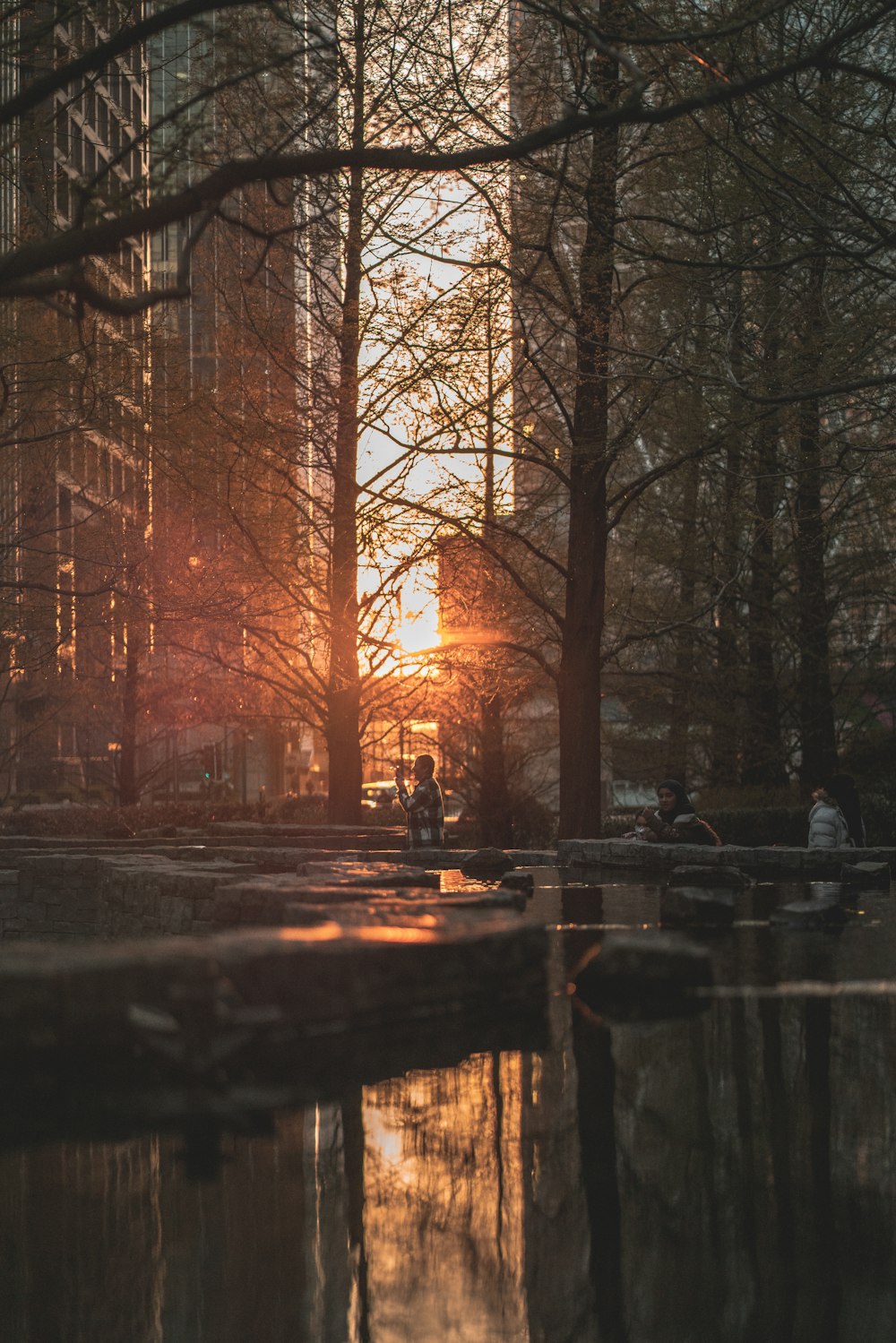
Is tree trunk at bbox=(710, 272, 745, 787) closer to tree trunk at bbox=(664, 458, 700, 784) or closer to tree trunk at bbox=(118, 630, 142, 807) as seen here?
tree trunk at bbox=(664, 458, 700, 784)

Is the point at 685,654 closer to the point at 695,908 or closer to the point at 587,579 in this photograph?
the point at 587,579

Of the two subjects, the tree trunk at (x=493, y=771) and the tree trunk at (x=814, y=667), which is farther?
the tree trunk at (x=493, y=771)

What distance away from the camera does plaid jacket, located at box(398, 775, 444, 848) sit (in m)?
15.3

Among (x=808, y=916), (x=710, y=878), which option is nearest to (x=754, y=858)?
(x=710, y=878)

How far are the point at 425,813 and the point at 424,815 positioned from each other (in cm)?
5

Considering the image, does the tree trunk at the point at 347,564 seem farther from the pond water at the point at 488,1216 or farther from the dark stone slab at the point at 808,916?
the pond water at the point at 488,1216

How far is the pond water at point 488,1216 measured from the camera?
4438mm

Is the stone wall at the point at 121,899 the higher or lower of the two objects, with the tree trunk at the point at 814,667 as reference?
lower

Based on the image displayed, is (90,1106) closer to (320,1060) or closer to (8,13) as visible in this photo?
(320,1060)

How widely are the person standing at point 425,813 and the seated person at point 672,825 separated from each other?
8.42 ft

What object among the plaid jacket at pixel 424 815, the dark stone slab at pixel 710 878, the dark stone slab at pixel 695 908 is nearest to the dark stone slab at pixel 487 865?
the dark stone slab at pixel 710 878

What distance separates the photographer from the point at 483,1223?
4.73 meters

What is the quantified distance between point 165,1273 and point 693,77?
1092cm

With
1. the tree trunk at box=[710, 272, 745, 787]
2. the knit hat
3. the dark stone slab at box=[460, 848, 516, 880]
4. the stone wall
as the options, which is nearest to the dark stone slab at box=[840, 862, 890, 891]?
the knit hat
